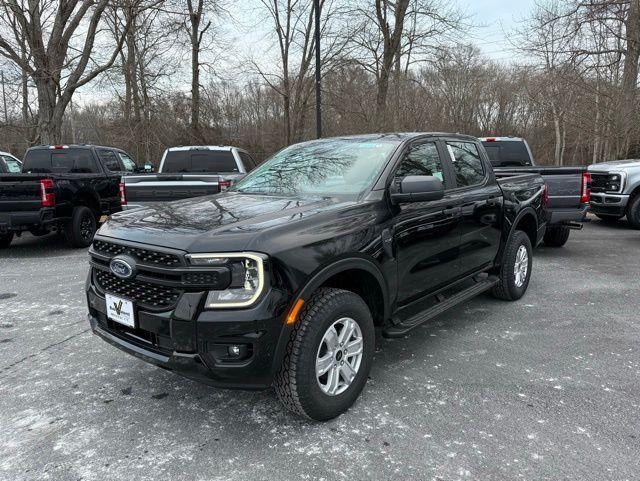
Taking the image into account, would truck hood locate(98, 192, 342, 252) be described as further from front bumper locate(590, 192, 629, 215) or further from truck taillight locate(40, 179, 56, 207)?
front bumper locate(590, 192, 629, 215)

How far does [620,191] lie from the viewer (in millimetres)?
9938

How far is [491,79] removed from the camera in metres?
32.4

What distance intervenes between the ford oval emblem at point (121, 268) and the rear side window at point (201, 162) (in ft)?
21.9

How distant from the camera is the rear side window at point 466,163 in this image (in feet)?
14.5

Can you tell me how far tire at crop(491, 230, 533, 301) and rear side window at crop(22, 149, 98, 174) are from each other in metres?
8.53

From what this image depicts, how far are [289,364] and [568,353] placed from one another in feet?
8.33

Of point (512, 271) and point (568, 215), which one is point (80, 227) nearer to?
point (512, 271)

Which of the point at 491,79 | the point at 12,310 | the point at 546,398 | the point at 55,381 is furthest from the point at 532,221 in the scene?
the point at 491,79

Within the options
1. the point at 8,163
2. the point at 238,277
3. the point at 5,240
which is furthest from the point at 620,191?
the point at 8,163

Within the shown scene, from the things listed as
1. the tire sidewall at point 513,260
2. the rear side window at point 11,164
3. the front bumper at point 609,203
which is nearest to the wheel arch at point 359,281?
the tire sidewall at point 513,260

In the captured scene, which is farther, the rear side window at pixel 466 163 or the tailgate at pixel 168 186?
the tailgate at pixel 168 186

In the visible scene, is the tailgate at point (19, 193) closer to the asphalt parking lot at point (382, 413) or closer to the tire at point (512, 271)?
the asphalt parking lot at point (382, 413)

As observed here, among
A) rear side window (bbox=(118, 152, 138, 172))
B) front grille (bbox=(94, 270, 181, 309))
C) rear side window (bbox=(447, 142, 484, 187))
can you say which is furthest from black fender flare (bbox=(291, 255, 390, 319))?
rear side window (bbox=(118, 152, 138, 172))

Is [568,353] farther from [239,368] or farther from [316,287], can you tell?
[239,368]
